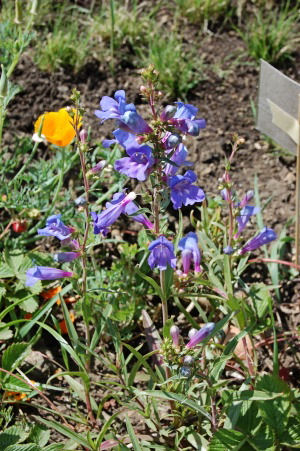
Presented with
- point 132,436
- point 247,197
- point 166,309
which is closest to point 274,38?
point 247,197

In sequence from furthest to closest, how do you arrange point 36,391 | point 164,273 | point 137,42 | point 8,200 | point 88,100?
1. point 137,42
2. point 88,100
3. point 8,200
4. point 36,391
5. point 164,273

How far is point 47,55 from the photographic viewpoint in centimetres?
435

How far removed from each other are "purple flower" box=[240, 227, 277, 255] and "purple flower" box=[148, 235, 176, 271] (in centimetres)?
73

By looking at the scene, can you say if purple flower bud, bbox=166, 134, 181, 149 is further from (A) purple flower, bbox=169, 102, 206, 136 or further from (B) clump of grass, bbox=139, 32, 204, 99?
(B) clump of grass, bbox=139, 32, 204, 99

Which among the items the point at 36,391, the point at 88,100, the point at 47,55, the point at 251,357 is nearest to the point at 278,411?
the point at 251,357

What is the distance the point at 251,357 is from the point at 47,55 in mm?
2392

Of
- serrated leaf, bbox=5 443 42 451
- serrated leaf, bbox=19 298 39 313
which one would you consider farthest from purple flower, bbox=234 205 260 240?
serrated leaf, bbox=5 443 42 451

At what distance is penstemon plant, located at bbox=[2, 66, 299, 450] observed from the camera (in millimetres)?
2246

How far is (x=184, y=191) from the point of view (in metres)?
2.28

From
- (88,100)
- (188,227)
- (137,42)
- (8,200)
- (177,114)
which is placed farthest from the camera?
(137,42)

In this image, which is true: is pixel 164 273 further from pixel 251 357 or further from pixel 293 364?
pixel 293 364

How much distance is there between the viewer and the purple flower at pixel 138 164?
2.18 m

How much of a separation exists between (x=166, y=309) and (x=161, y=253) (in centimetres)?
32

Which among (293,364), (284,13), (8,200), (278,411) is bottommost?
(293,364)
